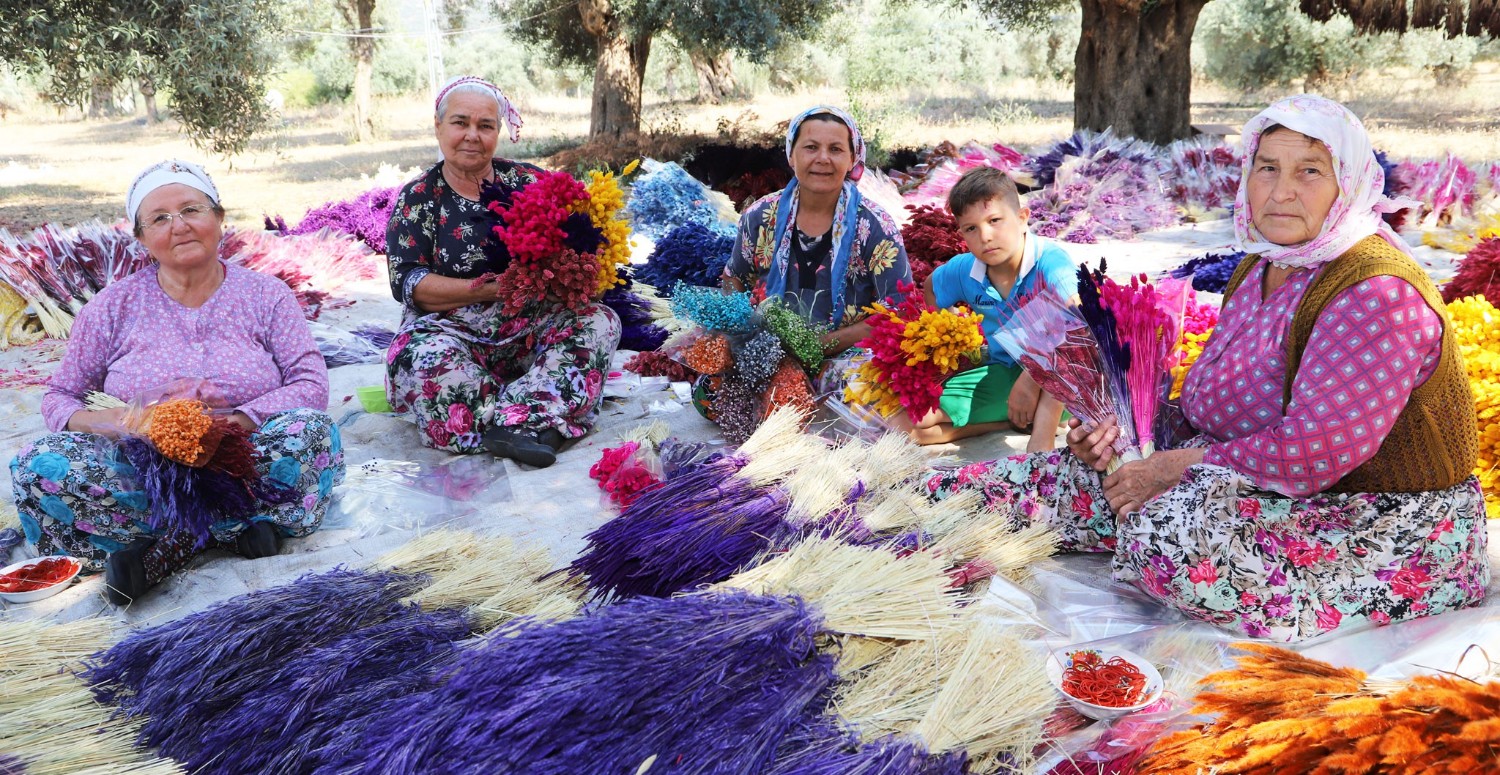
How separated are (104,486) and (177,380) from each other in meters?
0.39

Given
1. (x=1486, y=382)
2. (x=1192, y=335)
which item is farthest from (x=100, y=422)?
(x=1486, y=382)

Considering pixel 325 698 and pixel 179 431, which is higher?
pixel 179 431

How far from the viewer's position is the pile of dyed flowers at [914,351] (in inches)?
141

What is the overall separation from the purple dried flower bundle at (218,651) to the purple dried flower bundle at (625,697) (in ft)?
1.39

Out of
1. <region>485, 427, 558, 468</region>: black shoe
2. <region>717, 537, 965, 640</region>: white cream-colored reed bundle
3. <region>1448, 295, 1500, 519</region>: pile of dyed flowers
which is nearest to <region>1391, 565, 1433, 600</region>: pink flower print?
<region>1448, 295, 1500, 519</region>: pile of dyed flowers

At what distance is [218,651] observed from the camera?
84.4 inches

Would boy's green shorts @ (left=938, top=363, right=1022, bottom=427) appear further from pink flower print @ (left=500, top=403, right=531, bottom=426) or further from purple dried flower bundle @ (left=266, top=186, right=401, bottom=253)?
purple dried flower bundle @ (left=266, top=186, right=401, bottom=253)

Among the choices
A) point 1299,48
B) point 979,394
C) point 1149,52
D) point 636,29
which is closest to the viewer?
point 979,394

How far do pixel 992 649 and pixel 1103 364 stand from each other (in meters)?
1.09

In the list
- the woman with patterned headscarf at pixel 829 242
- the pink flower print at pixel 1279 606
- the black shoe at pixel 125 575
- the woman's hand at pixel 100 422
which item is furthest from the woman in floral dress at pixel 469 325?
the pink flower print at pixel 1279 606

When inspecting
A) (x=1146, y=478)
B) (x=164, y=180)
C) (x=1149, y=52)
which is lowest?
(x=1146, y=478)

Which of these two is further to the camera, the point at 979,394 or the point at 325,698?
the point at 979,394

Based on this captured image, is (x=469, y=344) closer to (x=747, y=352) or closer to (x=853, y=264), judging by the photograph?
(x=747, y=352)

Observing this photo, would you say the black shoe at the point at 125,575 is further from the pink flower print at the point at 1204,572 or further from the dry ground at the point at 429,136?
the dry ground at the point at 429,136
